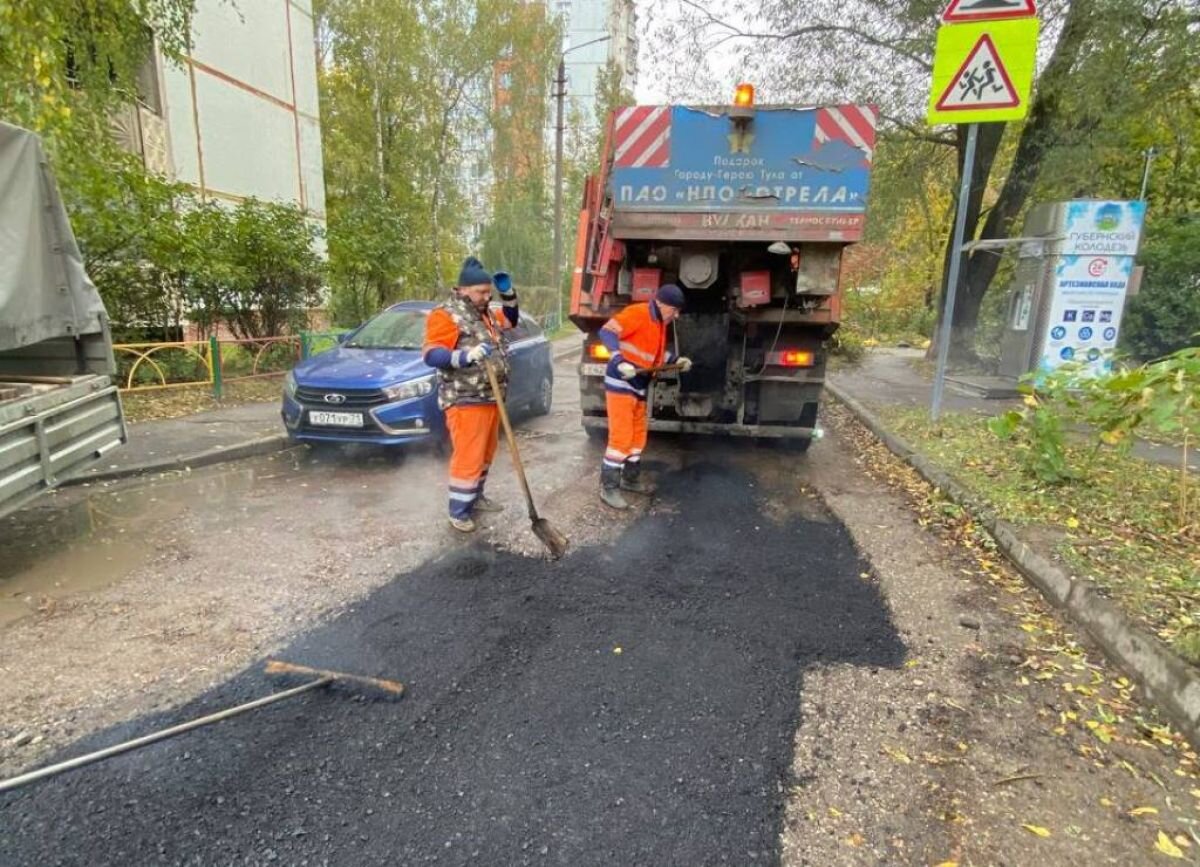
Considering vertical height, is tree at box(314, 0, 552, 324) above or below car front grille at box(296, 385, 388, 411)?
above

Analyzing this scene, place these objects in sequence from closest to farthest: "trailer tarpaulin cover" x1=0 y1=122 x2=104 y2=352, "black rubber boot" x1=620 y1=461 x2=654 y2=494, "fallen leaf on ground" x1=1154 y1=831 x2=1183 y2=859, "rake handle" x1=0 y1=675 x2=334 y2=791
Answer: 1. "fallen leaf on ground" x1=1154 y1=831 x2=1183 y2=859
2. "rake handle" x1=0 y1=675 x2=334 y2=791
3. "trailer tarpaulin cover" x1=0 y1=122 x2=104 y2=352
4. "black rubber boot" x1=620 y1=461 x2=654 y2=494

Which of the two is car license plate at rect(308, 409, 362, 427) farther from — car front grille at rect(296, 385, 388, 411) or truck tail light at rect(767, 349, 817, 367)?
truck tail light at rect(767, 349, 817, 367)

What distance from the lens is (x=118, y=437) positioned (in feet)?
15.2

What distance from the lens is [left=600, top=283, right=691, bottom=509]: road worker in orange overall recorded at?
5020 mm

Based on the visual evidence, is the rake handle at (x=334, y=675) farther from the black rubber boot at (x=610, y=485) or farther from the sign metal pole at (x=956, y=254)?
the sign metal pole at (x=956, y=254)

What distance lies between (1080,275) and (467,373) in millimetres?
8047

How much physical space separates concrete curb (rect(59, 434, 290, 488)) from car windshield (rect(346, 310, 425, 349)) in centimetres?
127

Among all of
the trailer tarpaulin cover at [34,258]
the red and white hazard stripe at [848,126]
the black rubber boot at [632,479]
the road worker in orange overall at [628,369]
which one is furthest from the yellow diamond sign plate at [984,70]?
the trailer tarpaulin cover at [34,258]

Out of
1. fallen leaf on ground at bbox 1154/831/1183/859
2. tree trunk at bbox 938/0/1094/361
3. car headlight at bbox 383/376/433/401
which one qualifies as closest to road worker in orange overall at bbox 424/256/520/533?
car headlight at bbox 383/376/433/401

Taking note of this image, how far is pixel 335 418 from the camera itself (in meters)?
6.00

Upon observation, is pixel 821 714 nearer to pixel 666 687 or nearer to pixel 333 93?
pixel 666 687

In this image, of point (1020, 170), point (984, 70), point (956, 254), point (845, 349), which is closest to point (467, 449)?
point (956, 254)

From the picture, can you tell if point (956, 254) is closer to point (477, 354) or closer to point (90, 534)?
point (477, 354)

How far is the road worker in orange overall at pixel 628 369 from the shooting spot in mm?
5020
